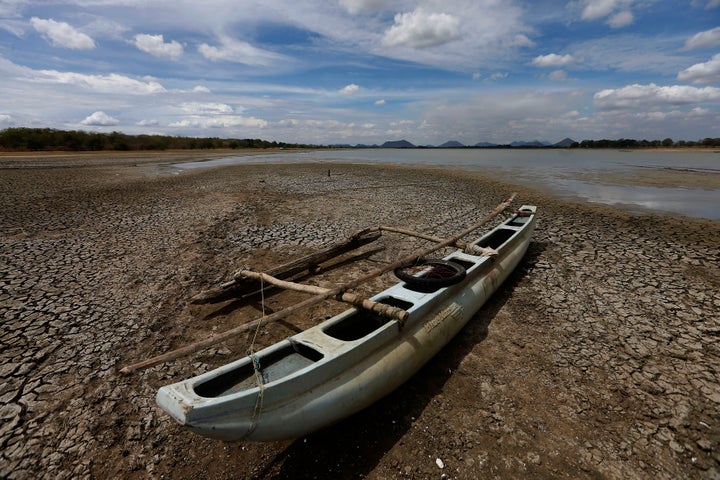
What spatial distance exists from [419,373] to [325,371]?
231cm

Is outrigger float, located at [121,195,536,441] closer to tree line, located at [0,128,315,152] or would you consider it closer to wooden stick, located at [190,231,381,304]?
wooden stick, located at [190,231,381,304]

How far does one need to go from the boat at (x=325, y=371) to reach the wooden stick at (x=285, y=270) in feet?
10.7

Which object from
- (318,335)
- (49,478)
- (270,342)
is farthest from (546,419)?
(49,478)

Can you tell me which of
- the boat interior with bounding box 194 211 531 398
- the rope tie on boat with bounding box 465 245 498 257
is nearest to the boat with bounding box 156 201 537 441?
the boat interior with bounding box 194 211 531 398

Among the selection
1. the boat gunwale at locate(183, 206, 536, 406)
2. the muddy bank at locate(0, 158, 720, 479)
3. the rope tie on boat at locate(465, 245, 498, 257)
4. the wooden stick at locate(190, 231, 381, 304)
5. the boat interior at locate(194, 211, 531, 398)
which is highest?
the rope tie on boat at locate(465, 245, 498, 257)

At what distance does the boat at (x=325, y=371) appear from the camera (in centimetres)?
325

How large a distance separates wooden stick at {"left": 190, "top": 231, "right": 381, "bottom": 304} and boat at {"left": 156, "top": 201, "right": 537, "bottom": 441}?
3254 mm

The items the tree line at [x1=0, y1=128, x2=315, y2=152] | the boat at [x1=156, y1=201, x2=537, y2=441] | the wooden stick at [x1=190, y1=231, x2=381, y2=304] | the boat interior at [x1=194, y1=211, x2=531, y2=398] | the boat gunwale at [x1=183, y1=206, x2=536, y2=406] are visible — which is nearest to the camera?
the boat at [x1=156, y1=201, x2=537, y2=441]

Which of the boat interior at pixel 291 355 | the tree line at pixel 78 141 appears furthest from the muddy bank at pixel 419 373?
the tree line at pixel 78 141

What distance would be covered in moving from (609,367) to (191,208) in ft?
→ 57.6

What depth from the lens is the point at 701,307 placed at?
23.5ft

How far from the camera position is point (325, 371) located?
3924 millimetres

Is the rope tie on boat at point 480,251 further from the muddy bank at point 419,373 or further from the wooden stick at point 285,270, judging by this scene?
the wooden stick at point 285,270

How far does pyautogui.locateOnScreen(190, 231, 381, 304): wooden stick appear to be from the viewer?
24.1 feet
